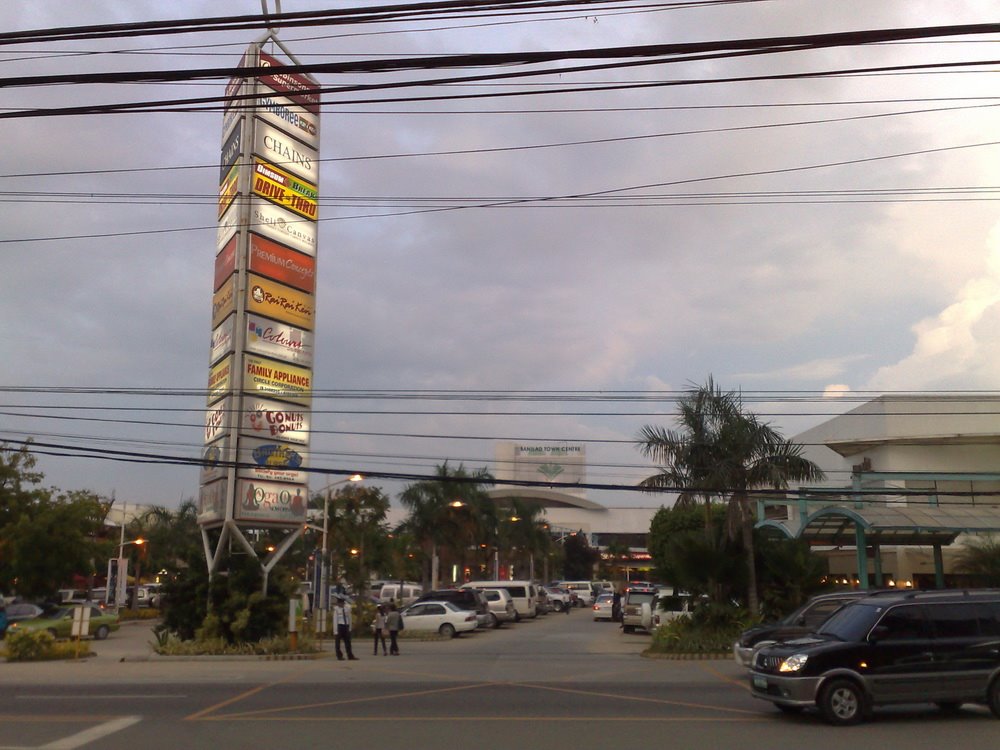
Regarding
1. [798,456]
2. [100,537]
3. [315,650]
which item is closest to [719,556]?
[798,456]

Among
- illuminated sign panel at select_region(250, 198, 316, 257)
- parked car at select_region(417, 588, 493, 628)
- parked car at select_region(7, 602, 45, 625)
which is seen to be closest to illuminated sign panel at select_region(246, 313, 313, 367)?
illuminated sign panel at select_region(250, 198, 316, 257)

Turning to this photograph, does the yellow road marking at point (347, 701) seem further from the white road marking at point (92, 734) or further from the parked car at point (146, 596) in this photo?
the parked car at point (146, 596)

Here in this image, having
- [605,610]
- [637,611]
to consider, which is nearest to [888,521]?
[637,611]

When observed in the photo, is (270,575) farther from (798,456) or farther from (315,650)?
(798,456)

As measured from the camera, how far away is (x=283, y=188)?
98.9ft

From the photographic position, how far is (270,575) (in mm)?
27875

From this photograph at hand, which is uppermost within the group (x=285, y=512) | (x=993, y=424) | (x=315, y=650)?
(x=993, y=424)

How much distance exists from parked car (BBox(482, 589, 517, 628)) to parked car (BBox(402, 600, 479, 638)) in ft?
19.1

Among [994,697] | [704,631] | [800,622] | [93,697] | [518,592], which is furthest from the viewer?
[518,592]

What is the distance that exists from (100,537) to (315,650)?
47.5 m

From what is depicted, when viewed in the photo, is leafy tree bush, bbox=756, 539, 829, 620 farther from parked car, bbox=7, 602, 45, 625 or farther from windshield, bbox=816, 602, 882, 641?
parked car, bbox=7, 602, 45, 625

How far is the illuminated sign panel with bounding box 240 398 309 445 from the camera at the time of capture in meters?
28.8

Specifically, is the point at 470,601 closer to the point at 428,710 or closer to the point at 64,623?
the point at 64,623

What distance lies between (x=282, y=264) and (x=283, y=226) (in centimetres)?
122
